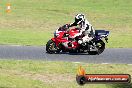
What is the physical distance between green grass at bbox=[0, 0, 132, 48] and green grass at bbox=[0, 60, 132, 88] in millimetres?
5964

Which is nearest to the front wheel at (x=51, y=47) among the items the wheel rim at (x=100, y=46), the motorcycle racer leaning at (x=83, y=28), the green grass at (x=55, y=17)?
the motorcycle racer leaning at (x=83, y=28)

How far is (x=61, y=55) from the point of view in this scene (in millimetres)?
18328

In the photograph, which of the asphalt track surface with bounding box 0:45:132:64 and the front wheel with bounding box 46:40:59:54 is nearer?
the asphalt track surface with bounding box 0:45:132:64

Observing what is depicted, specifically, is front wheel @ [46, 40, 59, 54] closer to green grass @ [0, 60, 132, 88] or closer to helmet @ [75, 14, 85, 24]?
helmet @ [75, 14, 85, 24]

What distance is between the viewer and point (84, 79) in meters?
6.89

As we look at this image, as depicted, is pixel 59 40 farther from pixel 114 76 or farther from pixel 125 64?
pixel 114 76

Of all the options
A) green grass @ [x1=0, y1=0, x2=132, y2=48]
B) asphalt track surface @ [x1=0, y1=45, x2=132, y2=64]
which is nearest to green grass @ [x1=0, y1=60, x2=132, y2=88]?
asphalt track surface @ [x1=0, y1=45, x2=132, y2=64]

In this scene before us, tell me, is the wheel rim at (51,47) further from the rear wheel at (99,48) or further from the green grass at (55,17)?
the green grass at (55,17)

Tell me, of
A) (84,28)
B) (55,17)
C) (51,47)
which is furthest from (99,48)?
(55,17)

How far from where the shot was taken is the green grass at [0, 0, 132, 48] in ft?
82.1

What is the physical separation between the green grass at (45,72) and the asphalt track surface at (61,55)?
114 cm

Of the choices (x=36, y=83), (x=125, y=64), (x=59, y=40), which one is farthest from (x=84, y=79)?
(x=59, y=40)

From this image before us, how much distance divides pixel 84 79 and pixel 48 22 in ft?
87.3

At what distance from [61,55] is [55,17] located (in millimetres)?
17676
